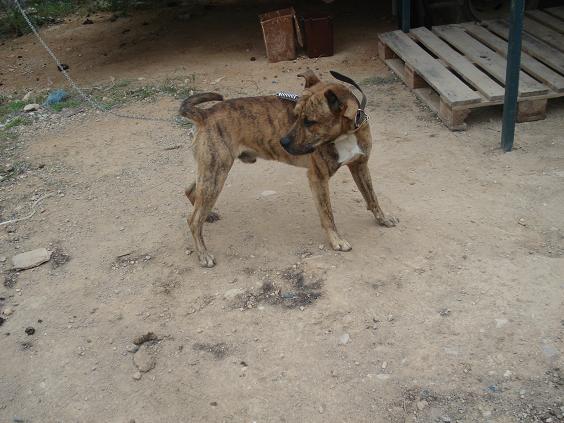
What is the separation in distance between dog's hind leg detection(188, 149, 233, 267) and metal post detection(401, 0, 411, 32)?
4667 millimetres

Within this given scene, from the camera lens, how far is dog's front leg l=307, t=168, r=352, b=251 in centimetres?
438

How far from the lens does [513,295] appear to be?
12.6ft

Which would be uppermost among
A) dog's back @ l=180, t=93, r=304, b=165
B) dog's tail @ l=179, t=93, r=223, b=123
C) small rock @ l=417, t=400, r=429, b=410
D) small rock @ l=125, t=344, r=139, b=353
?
dog's tail @ l=179, t=93, r=223, b=123

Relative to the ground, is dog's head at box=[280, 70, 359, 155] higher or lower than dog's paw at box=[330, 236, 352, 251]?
higher

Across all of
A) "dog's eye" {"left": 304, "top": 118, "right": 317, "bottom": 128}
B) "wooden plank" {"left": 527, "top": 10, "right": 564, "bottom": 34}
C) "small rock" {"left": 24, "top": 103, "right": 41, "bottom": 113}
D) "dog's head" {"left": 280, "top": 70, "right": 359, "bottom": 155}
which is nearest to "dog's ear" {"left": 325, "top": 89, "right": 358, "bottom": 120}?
"dog's head" {"left": 280, "top": 70, "right": 359, "bottom": 155}

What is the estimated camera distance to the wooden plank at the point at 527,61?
20.5ft

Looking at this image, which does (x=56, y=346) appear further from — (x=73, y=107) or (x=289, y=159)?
(x=73, y=107)

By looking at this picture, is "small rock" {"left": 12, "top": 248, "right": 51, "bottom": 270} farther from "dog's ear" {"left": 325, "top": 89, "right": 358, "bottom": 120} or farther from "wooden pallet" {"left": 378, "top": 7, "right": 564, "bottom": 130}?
"wooden pallet" {"left": 378, "top": 7, "right": 564, "bottom": 130}

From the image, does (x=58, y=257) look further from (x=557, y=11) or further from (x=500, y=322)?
(x=557, y=11)

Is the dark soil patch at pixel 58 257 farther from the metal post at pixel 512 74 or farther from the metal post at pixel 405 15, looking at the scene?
the metal post at pixel 405 15

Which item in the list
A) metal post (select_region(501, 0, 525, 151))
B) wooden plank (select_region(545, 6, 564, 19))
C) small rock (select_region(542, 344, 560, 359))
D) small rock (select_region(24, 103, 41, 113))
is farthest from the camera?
small rock (select_region(24, 103, 41, 113))

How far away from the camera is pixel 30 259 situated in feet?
16.3

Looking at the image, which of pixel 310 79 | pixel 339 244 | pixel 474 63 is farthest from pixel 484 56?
pixel 339 244

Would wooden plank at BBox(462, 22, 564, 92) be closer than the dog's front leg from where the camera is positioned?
No
